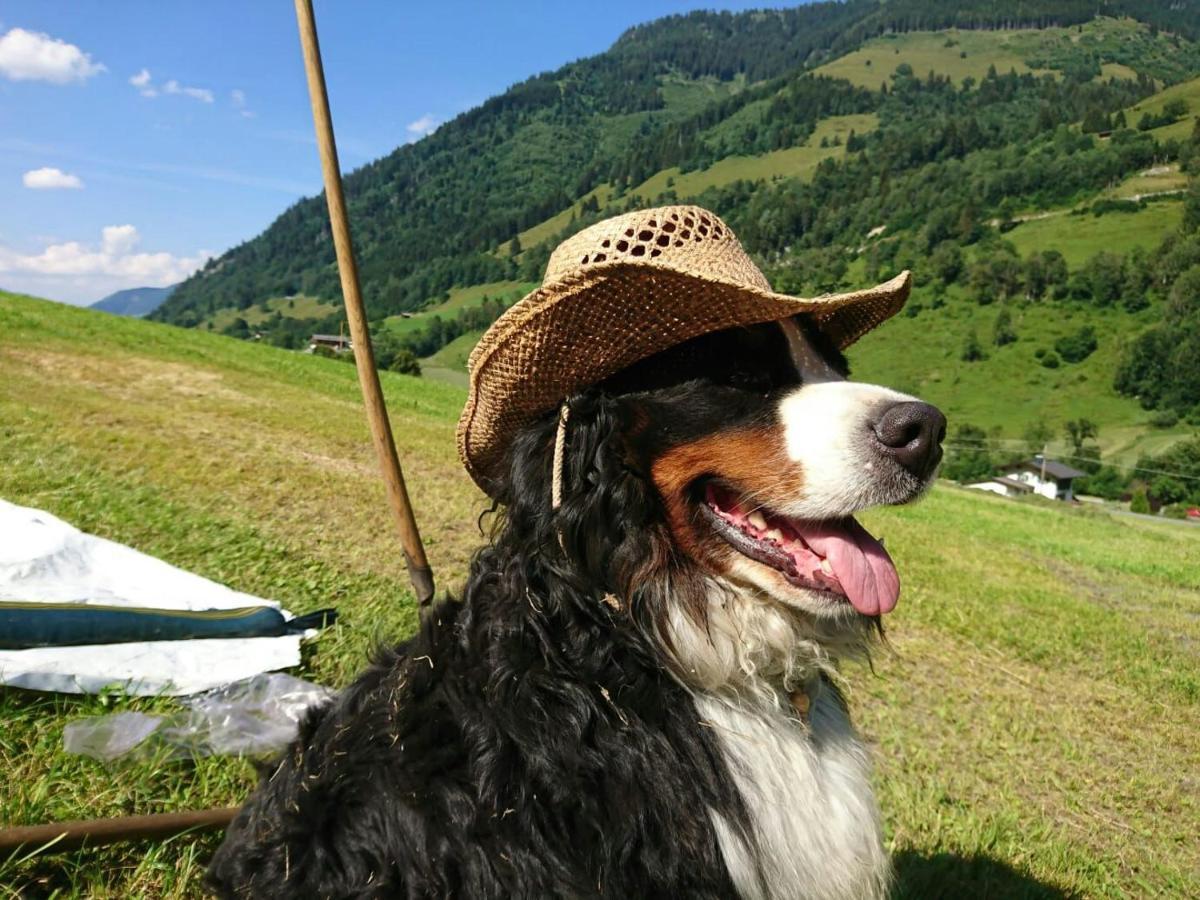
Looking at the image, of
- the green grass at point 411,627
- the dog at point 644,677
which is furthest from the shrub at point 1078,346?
the dog at point 644,677

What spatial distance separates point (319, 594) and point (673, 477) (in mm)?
3808

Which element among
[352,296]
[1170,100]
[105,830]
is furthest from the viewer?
[1170,100]

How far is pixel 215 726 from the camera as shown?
329 centimetres

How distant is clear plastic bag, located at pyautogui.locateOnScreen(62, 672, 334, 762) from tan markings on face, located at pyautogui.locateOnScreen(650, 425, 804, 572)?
1391 millimetres

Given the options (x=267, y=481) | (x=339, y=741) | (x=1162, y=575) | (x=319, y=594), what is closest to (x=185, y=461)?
(x=267, y=481)

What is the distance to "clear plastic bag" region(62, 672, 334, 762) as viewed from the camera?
9.62 ft

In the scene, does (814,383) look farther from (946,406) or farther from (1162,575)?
(946,406)

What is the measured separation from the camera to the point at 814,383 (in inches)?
86.0

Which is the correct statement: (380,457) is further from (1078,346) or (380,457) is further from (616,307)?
(1078,346)

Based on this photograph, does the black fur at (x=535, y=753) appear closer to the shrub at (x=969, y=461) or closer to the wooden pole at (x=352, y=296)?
the wooden pole at (x=352, y=296)

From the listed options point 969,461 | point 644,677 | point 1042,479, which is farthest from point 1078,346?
point 644,677

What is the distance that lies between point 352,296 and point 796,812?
2.12m

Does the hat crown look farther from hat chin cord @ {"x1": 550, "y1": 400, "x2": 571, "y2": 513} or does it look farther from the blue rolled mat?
the blue rolled mat

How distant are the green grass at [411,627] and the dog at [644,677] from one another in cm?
99
